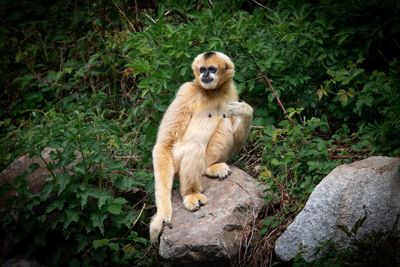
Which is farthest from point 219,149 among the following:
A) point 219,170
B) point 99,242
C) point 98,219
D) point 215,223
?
point 99,242

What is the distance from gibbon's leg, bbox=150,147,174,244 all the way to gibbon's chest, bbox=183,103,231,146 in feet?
1.01

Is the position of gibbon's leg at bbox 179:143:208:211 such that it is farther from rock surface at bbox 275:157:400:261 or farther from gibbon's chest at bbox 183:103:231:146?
rock surface at bbox 275:157:400:261

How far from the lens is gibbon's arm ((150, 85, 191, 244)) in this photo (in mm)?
5977

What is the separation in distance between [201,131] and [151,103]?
53.9 inches

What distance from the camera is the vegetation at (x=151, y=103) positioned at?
632cm

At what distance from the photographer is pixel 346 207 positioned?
550 centimetres

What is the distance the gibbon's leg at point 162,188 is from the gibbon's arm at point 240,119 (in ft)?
2.44

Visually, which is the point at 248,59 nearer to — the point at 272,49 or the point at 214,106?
the point at 272,49

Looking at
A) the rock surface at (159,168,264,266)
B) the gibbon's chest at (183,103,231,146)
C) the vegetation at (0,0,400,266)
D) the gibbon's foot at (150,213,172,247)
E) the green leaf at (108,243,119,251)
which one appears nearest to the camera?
the rock surface at (159,168,264,266)

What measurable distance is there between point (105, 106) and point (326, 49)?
10.5 feet

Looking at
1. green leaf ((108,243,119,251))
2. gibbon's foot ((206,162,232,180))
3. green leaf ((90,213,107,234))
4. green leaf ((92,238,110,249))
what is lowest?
green leaf ((108,243,119,251))

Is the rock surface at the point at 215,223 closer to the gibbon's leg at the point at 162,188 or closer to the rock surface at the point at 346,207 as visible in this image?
the gibbon's leg at the point at 162,188

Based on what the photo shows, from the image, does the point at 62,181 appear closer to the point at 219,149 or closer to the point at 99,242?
the point at 99,242

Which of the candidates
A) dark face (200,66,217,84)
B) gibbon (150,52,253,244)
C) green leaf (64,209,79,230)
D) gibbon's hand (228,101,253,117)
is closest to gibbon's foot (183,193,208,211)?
gibbon (150,52,253,244)
